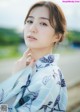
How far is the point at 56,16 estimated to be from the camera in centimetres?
140

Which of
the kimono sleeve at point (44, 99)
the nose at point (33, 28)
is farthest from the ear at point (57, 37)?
the kimono sleeve at point (44, 99)

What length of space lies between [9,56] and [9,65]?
0.15ft

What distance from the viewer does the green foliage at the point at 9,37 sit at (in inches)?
60.3

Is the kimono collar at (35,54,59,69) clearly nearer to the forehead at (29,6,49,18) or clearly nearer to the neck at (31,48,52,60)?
the neck at (31,48,52,60)

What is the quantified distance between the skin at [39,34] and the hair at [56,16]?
0.06ft

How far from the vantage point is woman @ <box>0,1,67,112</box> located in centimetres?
135

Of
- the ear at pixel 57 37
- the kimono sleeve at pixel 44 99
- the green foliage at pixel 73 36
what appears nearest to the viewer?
the kimono sleeve at pixel 44 99

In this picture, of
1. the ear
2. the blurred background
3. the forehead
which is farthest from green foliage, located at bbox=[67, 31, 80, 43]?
the forehead

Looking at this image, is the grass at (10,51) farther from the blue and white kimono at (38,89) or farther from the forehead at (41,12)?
the forehead at (41,12)

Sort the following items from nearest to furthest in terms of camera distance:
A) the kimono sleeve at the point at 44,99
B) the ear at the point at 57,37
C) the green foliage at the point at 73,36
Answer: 1. the kimono sleeve at the point at 44,99
2. the ear at the point at 57,37
3. the green foliage at the point at 73,36

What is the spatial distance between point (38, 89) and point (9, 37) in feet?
1.15

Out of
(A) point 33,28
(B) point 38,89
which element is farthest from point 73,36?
(B) point 38,89

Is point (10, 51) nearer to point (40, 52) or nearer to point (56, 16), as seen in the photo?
point (40, 52)

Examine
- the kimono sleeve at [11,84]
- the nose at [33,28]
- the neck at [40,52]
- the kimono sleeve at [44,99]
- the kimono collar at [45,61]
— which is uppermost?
→ the nose at [33,28]
